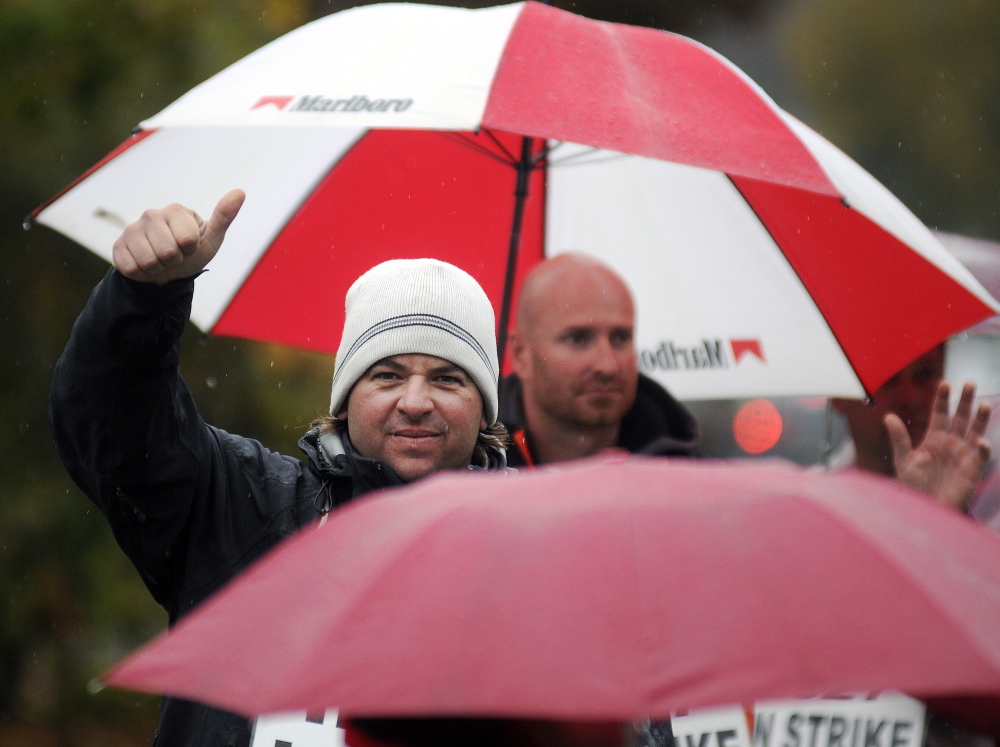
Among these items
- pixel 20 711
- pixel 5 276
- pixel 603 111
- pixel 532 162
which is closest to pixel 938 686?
pixel 603 111

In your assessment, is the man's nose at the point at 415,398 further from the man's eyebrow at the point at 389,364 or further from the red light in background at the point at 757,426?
the red light in background at the point at 757,426

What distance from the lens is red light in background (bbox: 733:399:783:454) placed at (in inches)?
483

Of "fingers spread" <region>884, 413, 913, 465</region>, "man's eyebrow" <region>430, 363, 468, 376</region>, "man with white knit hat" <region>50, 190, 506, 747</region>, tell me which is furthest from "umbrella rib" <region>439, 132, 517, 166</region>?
"fingers spread" <region>884, 413, 913, 465</region>

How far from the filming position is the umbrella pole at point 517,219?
4.62m

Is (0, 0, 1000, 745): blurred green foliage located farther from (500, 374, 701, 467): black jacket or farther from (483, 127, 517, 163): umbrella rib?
(483, 127, 517, 163): umbrella rib

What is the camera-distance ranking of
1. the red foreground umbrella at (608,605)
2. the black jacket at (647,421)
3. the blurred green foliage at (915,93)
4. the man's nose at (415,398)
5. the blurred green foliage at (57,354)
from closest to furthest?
the red foreground umbrella at (608,605) < the man's nose at (415,398) < the black jacket at (647,421) < the blurred green foliage at (57,354) < the blurred green foliage at (915,93)

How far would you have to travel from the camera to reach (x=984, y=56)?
1922 centimetres

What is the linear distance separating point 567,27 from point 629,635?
2.78 metres

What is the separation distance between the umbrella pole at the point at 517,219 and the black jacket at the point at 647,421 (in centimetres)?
18

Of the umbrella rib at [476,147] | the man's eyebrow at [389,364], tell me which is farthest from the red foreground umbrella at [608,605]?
the umbrella rib at [476,147]

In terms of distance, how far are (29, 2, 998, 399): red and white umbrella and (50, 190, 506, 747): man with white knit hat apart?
35.0 inches

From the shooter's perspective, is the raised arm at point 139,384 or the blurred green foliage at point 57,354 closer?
the raised arm at point 139,384

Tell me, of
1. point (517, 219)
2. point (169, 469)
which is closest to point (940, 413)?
point (517, 219)

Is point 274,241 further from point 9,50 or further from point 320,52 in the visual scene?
point 9,50
